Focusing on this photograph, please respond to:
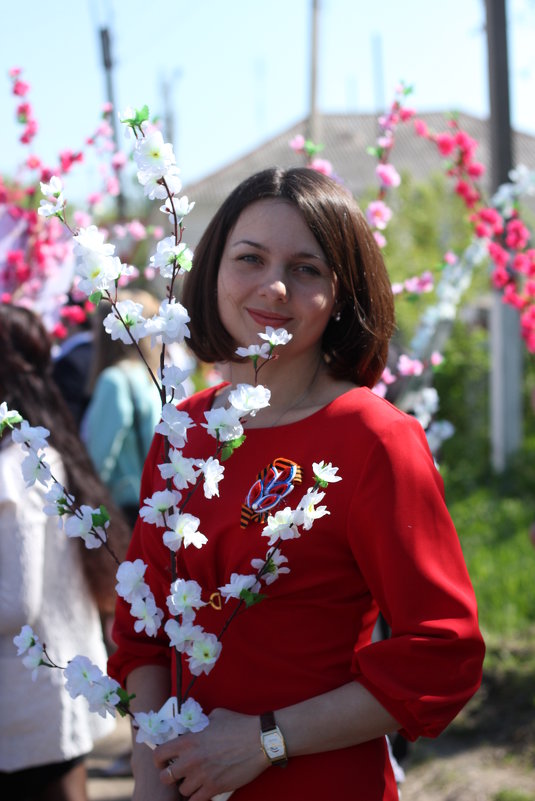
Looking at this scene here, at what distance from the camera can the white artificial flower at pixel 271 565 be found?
5.16 feet

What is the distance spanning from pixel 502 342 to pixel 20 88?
6932 mm

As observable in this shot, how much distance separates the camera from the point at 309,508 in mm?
1515

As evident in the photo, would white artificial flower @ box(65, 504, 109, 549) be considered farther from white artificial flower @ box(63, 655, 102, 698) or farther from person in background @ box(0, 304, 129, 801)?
person in background @ box(0, 304, 129, 801)

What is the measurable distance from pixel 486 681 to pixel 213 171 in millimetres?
34747

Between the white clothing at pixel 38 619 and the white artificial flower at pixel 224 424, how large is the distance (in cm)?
115

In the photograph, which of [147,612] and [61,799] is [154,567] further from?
[61,799]

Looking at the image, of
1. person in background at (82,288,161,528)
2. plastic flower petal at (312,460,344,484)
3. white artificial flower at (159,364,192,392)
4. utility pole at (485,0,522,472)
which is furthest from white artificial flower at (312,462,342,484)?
utility pole at (485,0,522,472)

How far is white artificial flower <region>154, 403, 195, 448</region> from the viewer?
1488 millimetres

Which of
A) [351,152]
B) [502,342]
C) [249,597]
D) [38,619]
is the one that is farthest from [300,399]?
[351,152]

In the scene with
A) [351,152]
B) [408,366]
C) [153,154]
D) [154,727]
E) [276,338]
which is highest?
[153,154]

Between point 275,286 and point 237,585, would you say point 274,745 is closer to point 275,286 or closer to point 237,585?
point 237,585

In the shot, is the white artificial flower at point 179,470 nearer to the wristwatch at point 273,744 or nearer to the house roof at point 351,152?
the wristwatch at point 273,744

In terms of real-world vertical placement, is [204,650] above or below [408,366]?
above

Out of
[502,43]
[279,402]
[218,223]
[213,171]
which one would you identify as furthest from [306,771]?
[213,171]
